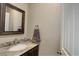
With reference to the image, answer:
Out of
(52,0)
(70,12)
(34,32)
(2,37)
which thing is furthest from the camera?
(2,37)

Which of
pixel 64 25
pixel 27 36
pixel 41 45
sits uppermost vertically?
pixel 64 25

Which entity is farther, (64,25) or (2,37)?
(2,37)

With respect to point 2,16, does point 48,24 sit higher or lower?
lower

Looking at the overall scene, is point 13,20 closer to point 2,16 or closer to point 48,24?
point 2,16

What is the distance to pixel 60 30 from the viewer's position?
1.34 m

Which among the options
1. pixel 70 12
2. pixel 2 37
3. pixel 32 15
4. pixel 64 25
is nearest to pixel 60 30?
pixel 64 25

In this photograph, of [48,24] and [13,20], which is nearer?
[48,24]

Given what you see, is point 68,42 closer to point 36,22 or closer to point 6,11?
point 36,22

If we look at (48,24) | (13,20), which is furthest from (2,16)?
(48,24)

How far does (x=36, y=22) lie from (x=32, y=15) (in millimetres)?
112

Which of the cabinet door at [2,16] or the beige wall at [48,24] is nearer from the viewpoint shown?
the beige wall at [48,24]

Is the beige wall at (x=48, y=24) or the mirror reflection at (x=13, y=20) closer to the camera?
the beige wall at (x=48, y=24)

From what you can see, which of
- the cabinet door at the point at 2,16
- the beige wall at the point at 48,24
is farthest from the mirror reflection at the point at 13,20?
the beige wall at the point at 48,24

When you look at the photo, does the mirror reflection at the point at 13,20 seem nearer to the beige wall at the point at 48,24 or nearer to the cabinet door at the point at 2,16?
the cabinet door at the point at 2,16
